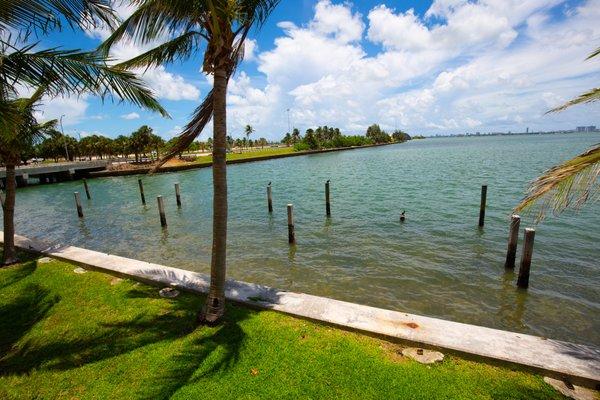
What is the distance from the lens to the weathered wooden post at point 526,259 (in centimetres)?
921

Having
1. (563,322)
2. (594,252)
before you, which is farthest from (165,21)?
(594,252)

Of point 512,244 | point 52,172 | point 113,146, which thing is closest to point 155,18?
point 512,244

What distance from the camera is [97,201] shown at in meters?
30.4

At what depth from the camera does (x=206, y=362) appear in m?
4.63

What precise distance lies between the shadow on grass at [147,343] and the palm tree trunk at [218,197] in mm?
311

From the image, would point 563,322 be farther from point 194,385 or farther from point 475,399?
point 194,385

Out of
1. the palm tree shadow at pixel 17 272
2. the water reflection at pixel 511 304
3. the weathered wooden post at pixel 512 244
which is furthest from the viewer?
the weathered wooden post at pixel 512 244

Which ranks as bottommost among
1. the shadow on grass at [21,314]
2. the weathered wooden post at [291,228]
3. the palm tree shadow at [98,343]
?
the weathered wooden post at [291,228]

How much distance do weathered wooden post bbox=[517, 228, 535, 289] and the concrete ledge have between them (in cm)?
522

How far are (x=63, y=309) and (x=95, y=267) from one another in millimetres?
2114

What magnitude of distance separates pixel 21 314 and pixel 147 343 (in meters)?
3.48

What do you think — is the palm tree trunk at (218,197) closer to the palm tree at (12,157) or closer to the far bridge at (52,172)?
the palm tree at (12,157)

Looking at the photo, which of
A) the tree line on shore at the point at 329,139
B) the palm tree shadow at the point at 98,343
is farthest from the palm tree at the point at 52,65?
the tree line on shore at the point at 329,139

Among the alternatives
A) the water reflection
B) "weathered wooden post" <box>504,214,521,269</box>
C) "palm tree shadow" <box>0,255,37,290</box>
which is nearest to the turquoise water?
the water reflection
